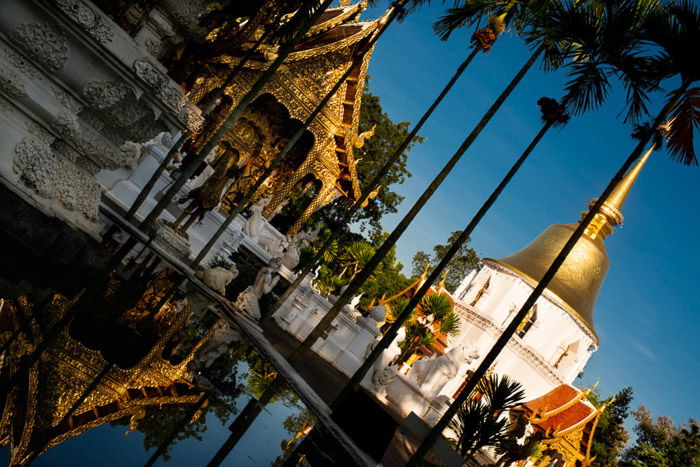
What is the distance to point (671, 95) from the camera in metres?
8.23

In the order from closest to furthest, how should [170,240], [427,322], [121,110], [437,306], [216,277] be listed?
[121,110], [216,277], [170,240], [427,322], [437,306]

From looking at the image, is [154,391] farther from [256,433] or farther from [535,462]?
[535,462]

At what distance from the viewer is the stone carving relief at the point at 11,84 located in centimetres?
391

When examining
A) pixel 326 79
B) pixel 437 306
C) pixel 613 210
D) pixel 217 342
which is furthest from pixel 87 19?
pixel 613 210

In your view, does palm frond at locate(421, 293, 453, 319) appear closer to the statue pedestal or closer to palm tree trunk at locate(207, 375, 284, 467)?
the statue pedestal

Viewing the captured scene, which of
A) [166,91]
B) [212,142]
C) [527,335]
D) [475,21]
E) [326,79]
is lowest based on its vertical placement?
[166,91]

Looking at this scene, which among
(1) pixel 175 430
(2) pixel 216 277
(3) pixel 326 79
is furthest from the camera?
(3) pixel 326 79

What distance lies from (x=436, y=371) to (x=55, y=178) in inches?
507

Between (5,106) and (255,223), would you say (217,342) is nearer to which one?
(5,106)

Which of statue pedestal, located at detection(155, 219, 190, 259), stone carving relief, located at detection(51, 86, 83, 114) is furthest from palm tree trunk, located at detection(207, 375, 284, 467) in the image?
statue pedestal, located at detection(155, 219, 190, 259)

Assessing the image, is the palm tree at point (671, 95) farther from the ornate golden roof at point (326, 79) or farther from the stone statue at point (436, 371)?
the ornate golden roof at point (326, 79)

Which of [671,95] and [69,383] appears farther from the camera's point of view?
[671,95]

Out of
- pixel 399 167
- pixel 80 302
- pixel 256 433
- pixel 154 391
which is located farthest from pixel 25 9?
pixel 399 167

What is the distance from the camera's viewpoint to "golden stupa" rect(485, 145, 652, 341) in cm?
3447
